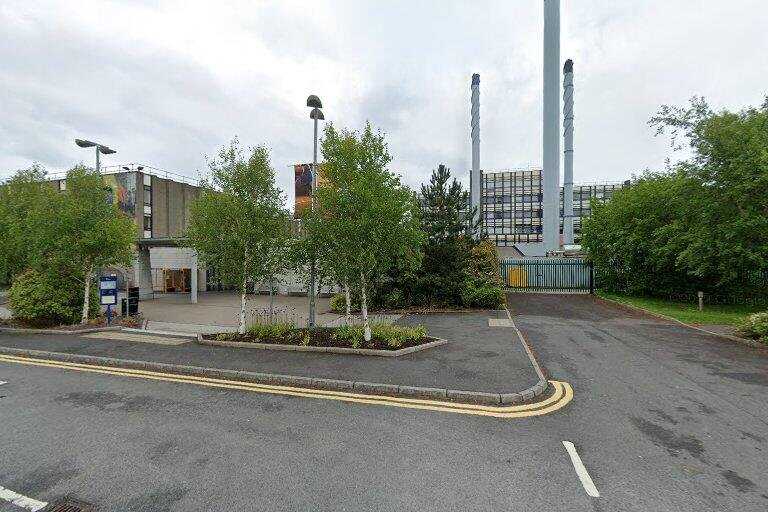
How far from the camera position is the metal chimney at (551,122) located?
4656 cm

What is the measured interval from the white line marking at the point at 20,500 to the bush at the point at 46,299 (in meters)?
13.0

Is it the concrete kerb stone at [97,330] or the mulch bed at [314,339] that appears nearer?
the mulch bed at [314,339]

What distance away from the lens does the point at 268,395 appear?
6406mm

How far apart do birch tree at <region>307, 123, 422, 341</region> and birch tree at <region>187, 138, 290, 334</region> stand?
4.97ft

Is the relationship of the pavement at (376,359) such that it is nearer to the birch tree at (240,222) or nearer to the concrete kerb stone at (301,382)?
the concrete kerb stone at (301,382)

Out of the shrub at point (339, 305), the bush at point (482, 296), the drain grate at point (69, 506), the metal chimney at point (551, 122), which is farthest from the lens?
the metal chimney at point (551, 122)

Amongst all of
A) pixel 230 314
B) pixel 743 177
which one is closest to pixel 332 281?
pixel 230 314

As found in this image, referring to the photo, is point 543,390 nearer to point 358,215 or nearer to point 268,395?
point 268,395

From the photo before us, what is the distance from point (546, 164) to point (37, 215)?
52.7 meters

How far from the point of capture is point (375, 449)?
4430 mm

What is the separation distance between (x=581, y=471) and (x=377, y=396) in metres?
3.29

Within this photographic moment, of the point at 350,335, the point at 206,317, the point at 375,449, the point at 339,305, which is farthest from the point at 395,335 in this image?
the point at 206,317

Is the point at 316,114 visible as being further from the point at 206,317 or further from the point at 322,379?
the point at 206,317

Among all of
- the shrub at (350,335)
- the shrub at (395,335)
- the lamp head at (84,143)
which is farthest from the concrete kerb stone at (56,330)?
the shrub at (395,335)
